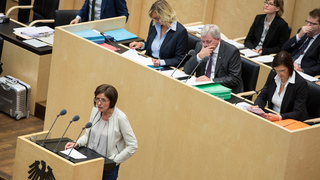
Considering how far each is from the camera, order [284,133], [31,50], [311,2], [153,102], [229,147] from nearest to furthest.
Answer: [284,133]
[229,147]
[153,102]
[31,50]
[311,2]

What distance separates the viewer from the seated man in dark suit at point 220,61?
18.2ft

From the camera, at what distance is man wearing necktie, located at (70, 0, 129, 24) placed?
23.6 feet

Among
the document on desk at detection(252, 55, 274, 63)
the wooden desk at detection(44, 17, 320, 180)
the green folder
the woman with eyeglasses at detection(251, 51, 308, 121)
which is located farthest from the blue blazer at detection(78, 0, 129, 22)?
the woman with eyeglasses at detection(251, 51, 308, 121)

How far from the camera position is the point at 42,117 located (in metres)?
7.03

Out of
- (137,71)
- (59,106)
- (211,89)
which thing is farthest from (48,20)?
(211,89)

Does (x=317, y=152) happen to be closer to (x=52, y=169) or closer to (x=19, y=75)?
(x=52, y=169)

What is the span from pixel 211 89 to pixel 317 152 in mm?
1004

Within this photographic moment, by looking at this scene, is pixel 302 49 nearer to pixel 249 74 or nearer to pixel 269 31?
pixel 269 31

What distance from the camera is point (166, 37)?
6098 millimetres

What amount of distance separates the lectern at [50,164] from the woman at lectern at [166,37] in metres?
1.57

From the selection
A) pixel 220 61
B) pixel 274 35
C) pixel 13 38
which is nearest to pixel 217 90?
pixel 220 61

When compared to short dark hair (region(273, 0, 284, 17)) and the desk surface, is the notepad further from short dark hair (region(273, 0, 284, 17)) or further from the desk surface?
short dark hair (region(273, 0, 284, 17))

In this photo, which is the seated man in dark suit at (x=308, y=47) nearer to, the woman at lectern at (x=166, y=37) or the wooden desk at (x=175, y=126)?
the woman at lectern at (x=166, y=37)

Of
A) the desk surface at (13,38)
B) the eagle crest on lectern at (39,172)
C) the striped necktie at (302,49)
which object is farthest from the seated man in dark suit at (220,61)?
the desk surface at (13,38)
